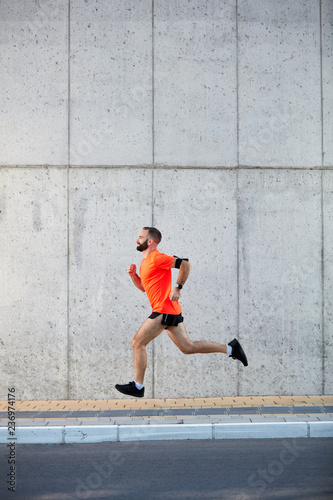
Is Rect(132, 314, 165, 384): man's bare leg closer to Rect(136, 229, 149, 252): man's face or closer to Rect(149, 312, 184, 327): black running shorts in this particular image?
Rect(149, 312, 184, 327): black running shorts

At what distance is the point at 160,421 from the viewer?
7.74 m

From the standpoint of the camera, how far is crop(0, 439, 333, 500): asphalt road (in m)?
5.32

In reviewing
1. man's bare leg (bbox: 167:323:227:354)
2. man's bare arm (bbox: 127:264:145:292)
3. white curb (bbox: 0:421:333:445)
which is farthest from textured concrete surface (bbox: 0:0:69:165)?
white curb (bbox: 0:421:333:445)

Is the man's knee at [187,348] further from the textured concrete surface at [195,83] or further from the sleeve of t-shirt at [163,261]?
the textured concrete surface at [195,83]

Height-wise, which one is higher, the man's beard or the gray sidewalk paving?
the man's beard

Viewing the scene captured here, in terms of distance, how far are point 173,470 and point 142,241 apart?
135 inches

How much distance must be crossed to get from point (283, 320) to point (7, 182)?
4109 millimetres

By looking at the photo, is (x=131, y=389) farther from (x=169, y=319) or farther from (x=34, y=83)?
(x=34, y=83)

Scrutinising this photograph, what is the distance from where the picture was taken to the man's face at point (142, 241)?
8836 mm

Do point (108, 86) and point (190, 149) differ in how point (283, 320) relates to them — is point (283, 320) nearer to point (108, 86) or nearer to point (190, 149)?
point (190, 149)

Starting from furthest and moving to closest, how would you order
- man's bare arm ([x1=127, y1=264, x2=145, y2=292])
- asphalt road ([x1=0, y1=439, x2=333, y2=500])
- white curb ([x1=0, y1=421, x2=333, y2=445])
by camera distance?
man's bare arm ([x1=127, y1=264, x2=145, y2=292]) → white curb ([x1=0, y1=421, x2=333, y2=445]) → asphalt road ([x1=0, y1=439, x2=333, y2=500])

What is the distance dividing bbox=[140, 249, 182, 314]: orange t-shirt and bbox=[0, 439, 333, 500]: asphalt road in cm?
181

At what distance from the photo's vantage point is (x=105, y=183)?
9.76 metres

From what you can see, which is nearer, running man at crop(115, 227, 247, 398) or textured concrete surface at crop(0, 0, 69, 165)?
running man at crop(115, 227, 247, 398)
